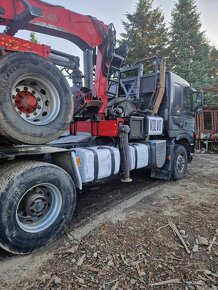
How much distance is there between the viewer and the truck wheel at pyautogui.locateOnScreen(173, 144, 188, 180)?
233 inches

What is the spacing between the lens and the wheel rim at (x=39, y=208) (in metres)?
2.69

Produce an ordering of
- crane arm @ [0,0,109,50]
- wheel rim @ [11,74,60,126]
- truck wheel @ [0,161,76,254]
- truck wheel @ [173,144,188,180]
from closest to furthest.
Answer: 1. truck wheel @ [0,161,76,254]
2. wheel rim @ [11,74,60,126]
3. crane arm @ [0,0,109,50]
4. truck wheel @ [173,144,188,180]

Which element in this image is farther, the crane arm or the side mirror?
the side mirror

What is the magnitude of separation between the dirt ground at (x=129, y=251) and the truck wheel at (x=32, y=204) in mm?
194

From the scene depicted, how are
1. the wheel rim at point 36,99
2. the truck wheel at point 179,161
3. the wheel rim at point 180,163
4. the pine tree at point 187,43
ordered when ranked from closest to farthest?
the wheel rim at point 36,99 → the truck wheel at point 179,161 → the wheel rim at point 180,163 → the pine tree at point 187,43

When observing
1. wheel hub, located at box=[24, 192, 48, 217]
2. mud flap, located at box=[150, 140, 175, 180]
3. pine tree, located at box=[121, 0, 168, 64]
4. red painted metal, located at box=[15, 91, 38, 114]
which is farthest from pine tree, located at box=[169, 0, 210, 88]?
wheel hub, located at box=[24, 192, 48, 217]

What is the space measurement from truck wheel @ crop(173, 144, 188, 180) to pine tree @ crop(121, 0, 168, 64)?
47.3ft

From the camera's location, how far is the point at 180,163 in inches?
243

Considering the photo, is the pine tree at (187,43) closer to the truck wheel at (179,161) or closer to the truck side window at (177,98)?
the truck side window at (177,98)

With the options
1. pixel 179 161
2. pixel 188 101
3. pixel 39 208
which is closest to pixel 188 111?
pixel 188 101

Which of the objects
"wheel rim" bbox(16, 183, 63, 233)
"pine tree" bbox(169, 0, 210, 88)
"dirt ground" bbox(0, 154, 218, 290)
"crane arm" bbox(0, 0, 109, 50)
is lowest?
"dirt ground" bbox(0, 154, 218, 290)

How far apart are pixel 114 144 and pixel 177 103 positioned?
2.44m

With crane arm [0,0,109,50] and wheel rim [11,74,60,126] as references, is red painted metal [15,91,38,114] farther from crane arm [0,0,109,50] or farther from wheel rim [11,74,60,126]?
crane arm [0,0,109,50]

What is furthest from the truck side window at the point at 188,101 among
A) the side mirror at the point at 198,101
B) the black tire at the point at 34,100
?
the black tire at the point at 34,100
